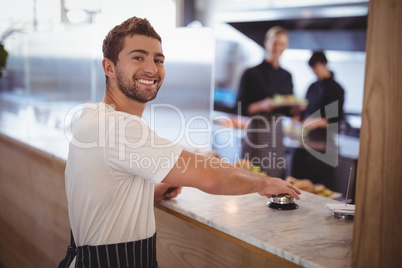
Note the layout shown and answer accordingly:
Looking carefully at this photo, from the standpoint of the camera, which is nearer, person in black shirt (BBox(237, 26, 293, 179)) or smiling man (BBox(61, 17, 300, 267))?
smiling man (BBox(61, 17, 300, 267))

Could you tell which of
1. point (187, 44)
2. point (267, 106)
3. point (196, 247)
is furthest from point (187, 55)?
point (196, 247)

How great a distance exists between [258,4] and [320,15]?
2.70 ft

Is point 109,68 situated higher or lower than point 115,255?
higher

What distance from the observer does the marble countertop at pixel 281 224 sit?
1.40m

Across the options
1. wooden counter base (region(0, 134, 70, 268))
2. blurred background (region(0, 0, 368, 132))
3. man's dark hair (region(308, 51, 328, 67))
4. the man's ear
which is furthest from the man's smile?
man's dark hair (region(308, 51, 328, 67))

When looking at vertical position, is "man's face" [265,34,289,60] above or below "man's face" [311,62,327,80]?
above

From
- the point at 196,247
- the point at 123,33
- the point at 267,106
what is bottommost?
the point at 196,247

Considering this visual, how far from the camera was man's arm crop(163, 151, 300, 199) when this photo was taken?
1514 mm

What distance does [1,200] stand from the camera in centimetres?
399

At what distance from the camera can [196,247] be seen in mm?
1985

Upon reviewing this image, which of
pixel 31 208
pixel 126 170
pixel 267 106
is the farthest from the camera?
pixel 267 106

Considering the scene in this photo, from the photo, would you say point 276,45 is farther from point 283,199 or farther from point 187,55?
point 283,199

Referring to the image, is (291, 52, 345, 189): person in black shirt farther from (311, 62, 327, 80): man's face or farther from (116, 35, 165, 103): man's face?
(116, 35, 165, 103): man's face

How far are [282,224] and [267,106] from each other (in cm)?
288
